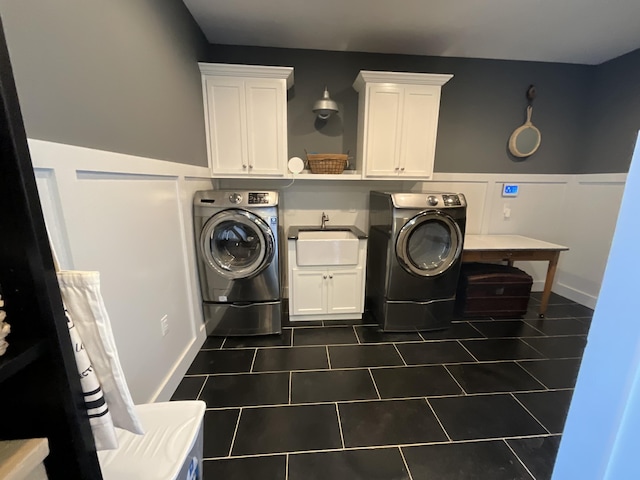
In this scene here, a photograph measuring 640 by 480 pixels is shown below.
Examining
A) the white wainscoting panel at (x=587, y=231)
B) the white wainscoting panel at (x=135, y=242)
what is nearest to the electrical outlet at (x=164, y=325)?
the white wainscoting panel at (x=135, y=242)

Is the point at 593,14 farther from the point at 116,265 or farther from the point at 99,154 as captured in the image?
the point at 116,265

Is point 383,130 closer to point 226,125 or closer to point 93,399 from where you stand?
point 226,125

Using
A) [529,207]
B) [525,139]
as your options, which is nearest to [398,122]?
[525,139]

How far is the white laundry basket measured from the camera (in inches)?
31.0

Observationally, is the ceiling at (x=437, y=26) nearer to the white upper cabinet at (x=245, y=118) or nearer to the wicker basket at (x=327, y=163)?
the white upper cabinet at (x=245, y=118)

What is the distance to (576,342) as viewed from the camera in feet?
7.56

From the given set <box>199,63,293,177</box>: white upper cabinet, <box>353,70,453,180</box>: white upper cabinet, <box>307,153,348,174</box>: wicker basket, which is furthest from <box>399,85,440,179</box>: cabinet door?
<box>199,63,293,177</box>: white upper cabinet

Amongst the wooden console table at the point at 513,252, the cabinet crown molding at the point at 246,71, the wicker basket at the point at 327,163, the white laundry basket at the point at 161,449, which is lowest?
the white laundry basket at the point at 161,449

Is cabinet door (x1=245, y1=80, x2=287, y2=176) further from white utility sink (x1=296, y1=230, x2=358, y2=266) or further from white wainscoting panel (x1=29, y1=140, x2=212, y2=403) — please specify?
white utility sink (x1=296, y1=230, x2=358, y2=266)

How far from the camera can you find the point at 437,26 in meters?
2.19

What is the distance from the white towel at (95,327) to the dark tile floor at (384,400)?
968 millimetres

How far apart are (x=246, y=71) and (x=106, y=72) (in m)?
1.32

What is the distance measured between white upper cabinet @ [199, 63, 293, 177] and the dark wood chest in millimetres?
2086

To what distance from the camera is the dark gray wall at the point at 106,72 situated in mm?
852
